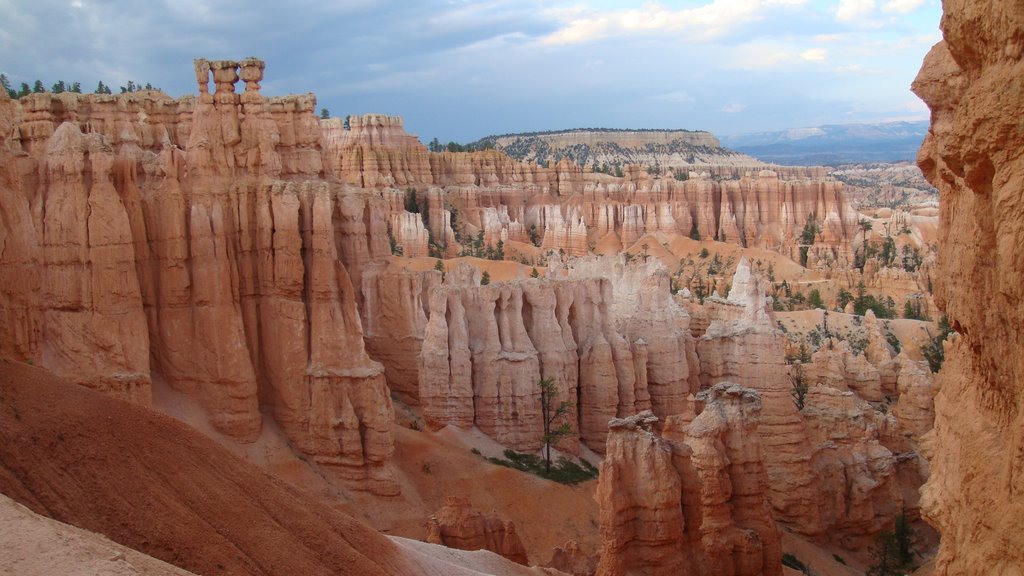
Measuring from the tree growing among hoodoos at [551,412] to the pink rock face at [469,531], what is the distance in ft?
30.5

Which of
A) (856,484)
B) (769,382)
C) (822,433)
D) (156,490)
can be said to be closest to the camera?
(156,490)

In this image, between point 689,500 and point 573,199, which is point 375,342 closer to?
point 689,500

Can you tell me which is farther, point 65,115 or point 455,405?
point 65,115

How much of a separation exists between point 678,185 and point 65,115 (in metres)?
65.8

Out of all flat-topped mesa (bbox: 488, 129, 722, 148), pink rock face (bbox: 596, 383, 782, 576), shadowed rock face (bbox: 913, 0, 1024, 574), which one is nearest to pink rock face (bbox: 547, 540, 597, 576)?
pink rock face (bbox: 596, 383, 782, 576)

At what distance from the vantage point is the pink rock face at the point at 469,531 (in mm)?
19609

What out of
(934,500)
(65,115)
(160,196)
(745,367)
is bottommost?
(745,367)

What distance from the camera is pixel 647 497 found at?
18.1 meters

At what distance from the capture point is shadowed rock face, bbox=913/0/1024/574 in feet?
24.2

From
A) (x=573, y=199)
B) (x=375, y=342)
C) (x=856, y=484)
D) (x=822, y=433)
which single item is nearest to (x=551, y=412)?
(x=375, y=342)

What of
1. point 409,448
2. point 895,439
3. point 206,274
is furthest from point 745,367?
point 206,274

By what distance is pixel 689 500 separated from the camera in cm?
1856

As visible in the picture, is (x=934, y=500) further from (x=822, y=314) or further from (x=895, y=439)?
(x=822, y=314)

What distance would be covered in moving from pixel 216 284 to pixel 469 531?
846 centimetres
